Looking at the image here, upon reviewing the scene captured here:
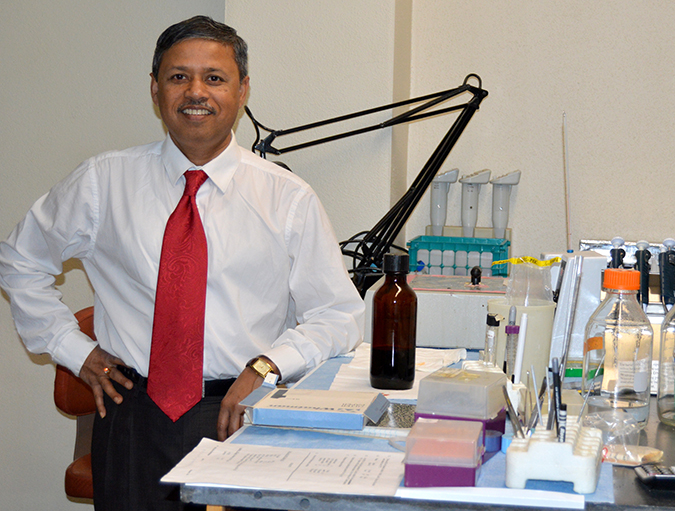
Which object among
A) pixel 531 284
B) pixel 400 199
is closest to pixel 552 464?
pixel 531 284

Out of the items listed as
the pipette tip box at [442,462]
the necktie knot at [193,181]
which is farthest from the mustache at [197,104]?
the pipette tip box at [442,462]

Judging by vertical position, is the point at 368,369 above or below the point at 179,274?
below

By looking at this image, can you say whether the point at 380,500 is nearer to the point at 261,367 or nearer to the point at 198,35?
the point at 261,367

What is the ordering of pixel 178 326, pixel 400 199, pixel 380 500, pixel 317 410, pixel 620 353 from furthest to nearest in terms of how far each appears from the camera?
pixel 400 199, pixel 178 326, pixel 620 353, pixel 317 410, pixel 380 500

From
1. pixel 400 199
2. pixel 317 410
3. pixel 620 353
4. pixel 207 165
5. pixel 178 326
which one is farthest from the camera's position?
pixel 400 199

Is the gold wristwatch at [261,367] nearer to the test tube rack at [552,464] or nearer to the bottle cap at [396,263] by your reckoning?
the bottle cap at [396,263]

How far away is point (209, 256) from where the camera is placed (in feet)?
4.75

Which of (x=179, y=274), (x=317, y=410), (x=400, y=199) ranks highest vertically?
(x=400, y=199)

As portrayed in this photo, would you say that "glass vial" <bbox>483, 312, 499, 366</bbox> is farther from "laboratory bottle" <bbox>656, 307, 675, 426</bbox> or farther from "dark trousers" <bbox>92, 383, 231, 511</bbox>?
"dark trousers" <bbox>92, 383, 231, 511</bbox>

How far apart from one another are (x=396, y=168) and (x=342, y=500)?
1.75 metres

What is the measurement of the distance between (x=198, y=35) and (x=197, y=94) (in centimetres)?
13

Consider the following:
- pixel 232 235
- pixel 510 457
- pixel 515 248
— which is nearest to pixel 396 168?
pixel 515 248

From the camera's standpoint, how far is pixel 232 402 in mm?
1294

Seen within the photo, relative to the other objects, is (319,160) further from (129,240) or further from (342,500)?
(342,500)
